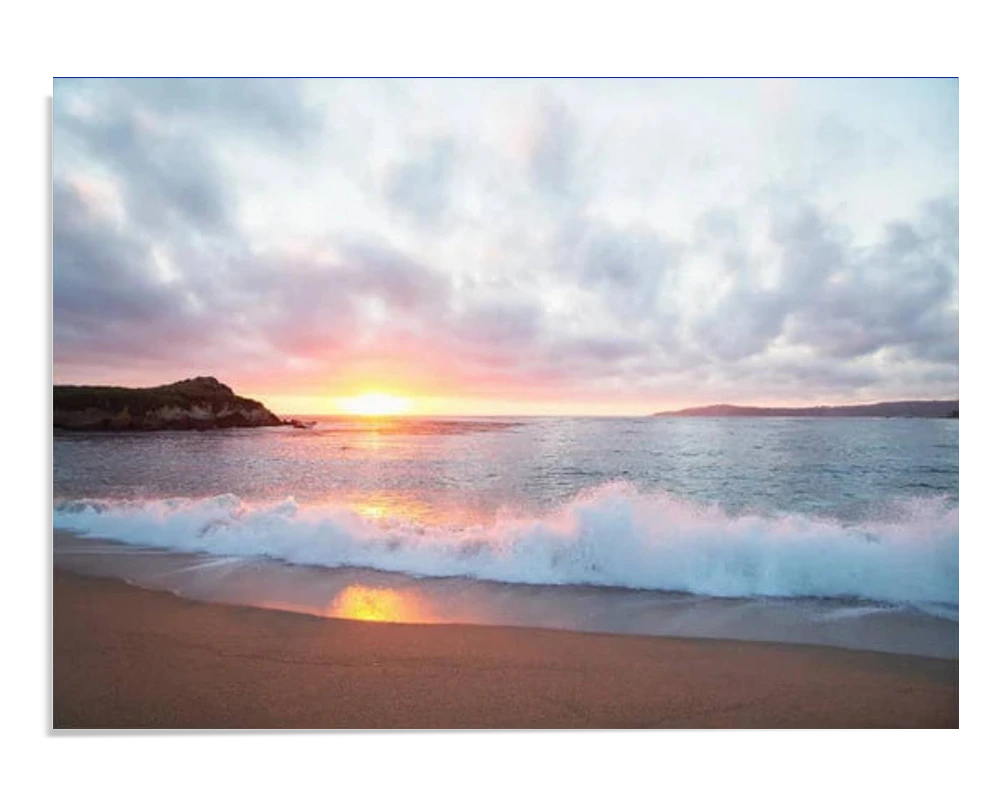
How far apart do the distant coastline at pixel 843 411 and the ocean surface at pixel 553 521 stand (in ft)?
0.11

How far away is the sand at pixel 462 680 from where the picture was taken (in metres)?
1.62

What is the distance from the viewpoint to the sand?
1619mm

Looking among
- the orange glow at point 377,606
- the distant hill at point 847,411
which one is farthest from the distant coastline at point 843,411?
the orange glow at point 377,606

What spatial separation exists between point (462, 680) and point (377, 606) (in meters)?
0.51

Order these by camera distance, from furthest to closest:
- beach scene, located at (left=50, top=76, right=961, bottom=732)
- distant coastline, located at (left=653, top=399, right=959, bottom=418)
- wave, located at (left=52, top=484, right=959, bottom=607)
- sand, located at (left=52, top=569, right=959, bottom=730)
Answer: wave, located at (left=52, top=484, right=959, bottom=607), distant coastline, located at (left=653, top=399, right=959, bottom=418), beach scene, located at (left=50, top=76, right=961, bottom=732), sand, located at (left=52, top=569, right=959, bottom=730)

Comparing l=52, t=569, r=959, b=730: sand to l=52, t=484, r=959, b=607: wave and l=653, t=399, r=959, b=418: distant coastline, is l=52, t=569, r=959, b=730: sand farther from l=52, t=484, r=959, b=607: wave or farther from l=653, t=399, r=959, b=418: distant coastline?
l=653, t=399, r=959, b=418: distant coastline

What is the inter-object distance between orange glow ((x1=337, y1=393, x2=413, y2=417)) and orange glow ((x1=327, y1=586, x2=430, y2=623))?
0.73m

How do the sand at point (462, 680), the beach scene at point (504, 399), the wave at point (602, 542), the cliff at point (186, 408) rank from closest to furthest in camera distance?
the sand at point (462, 680) → the beach scene at point (504, 399) → the wave at point (602, 542) → the cliff at point (186, 408)

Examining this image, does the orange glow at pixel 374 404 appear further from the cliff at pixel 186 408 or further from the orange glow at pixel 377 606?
the orange glow at pixel 377 606

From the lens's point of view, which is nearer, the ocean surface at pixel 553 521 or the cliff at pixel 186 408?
the ocean surface at pixel 553 521

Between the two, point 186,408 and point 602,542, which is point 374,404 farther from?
point 602,542

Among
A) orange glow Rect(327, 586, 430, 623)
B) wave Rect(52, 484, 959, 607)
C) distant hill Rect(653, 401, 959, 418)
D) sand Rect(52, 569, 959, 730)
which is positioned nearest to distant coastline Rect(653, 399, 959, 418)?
distant hill Rect(653, 401, 959, 418)
